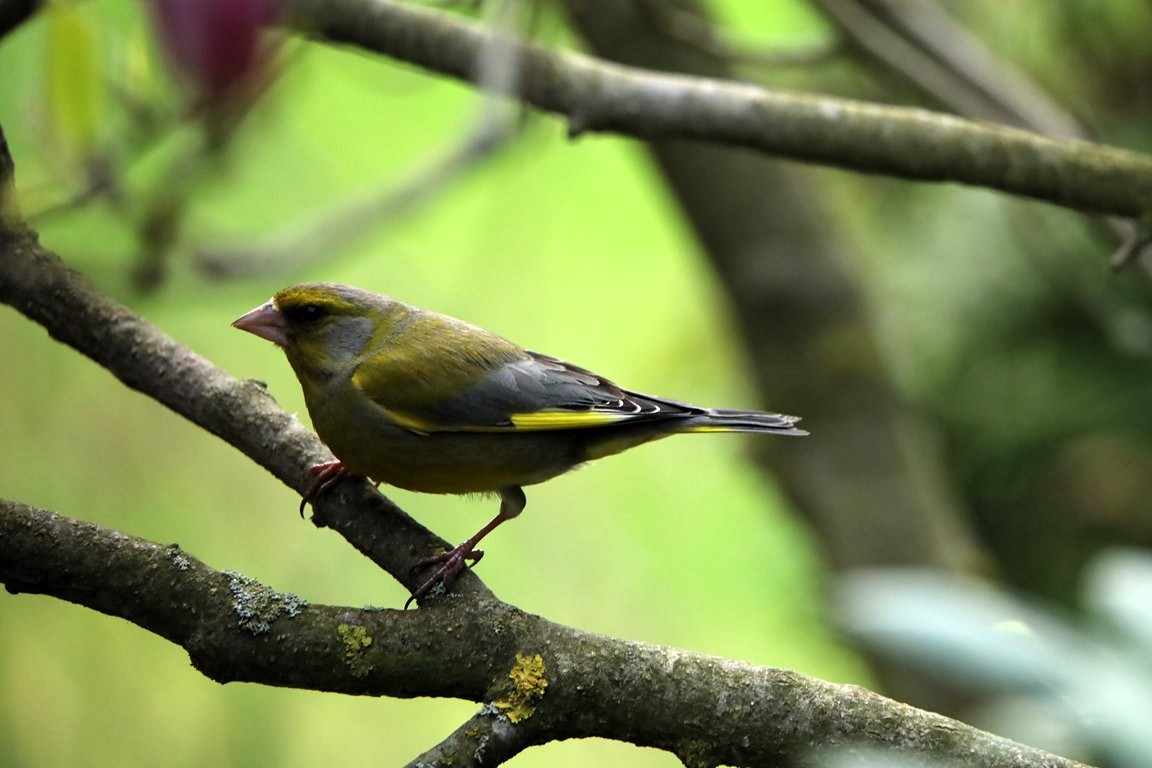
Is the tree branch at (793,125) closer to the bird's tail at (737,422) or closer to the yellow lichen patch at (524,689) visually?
the bird's tail at (737,422)

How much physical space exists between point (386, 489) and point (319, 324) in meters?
2.28

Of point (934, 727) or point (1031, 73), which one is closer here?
point (934, 727)

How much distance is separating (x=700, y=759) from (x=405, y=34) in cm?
163

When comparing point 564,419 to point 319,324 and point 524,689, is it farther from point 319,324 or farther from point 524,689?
point 524,689

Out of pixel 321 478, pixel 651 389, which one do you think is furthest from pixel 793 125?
pixel 651 389

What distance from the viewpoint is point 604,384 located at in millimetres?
2920

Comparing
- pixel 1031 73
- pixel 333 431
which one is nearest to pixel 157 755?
pixel 333 431

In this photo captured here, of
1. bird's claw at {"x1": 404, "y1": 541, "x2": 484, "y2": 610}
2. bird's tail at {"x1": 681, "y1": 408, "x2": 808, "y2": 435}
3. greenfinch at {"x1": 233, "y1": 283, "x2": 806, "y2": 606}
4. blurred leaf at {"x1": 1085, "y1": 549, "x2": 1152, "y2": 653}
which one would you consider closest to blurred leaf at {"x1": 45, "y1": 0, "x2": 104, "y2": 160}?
greenfinch at {"x1": 233, "y1": 283, "x2": 806, "y2": 606}

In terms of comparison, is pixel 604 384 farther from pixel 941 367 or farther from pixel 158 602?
pixel 941 367

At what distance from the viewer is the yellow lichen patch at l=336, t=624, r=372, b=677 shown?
1.72m

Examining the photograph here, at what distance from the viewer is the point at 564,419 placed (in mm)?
2717

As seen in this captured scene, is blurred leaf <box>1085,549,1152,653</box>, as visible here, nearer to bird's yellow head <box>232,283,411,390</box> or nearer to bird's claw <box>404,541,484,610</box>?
bird's claw <box>404,541,484,610</box>

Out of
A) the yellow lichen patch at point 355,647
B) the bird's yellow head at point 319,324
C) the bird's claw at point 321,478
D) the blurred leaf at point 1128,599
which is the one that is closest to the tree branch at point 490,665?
the yellow lichen patch at point 355,647

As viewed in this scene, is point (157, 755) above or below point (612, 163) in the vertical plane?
below
